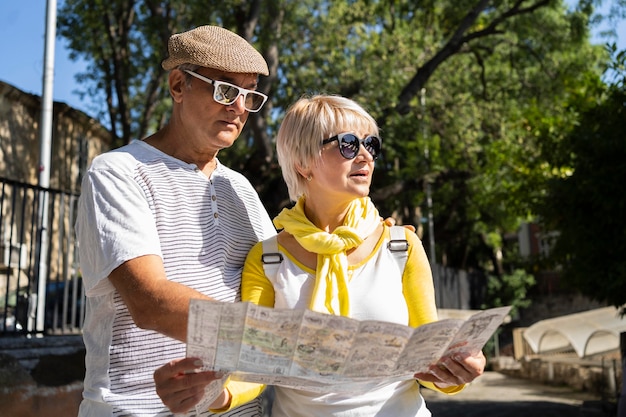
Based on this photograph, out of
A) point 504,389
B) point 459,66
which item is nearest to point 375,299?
point 459,66

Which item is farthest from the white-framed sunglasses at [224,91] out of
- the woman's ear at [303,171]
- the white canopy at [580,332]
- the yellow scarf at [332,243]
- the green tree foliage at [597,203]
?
the white canopy at [580,332]

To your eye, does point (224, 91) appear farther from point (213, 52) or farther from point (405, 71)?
point (405, 71)

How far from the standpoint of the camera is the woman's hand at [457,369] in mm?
1710

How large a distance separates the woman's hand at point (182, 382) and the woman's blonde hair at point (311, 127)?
2.46 feet

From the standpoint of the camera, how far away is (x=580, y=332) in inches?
1114

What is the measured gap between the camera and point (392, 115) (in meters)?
14.3

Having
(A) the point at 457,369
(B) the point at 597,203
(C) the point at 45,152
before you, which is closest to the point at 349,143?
(A) the point at 457,369

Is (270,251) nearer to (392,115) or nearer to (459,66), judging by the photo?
(392,115)

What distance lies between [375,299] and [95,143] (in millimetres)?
22227

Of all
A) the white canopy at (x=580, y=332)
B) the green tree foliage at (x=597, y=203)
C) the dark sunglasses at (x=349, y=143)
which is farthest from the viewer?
the white canopy at (x=580, y=332)

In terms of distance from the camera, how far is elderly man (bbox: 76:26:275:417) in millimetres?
1826

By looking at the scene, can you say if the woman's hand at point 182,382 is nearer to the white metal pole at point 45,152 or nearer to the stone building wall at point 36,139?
the white metal pole at point 45,152

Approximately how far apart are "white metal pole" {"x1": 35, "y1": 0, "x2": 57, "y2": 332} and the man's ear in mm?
4785

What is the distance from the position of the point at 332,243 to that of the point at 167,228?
449 millimetres
